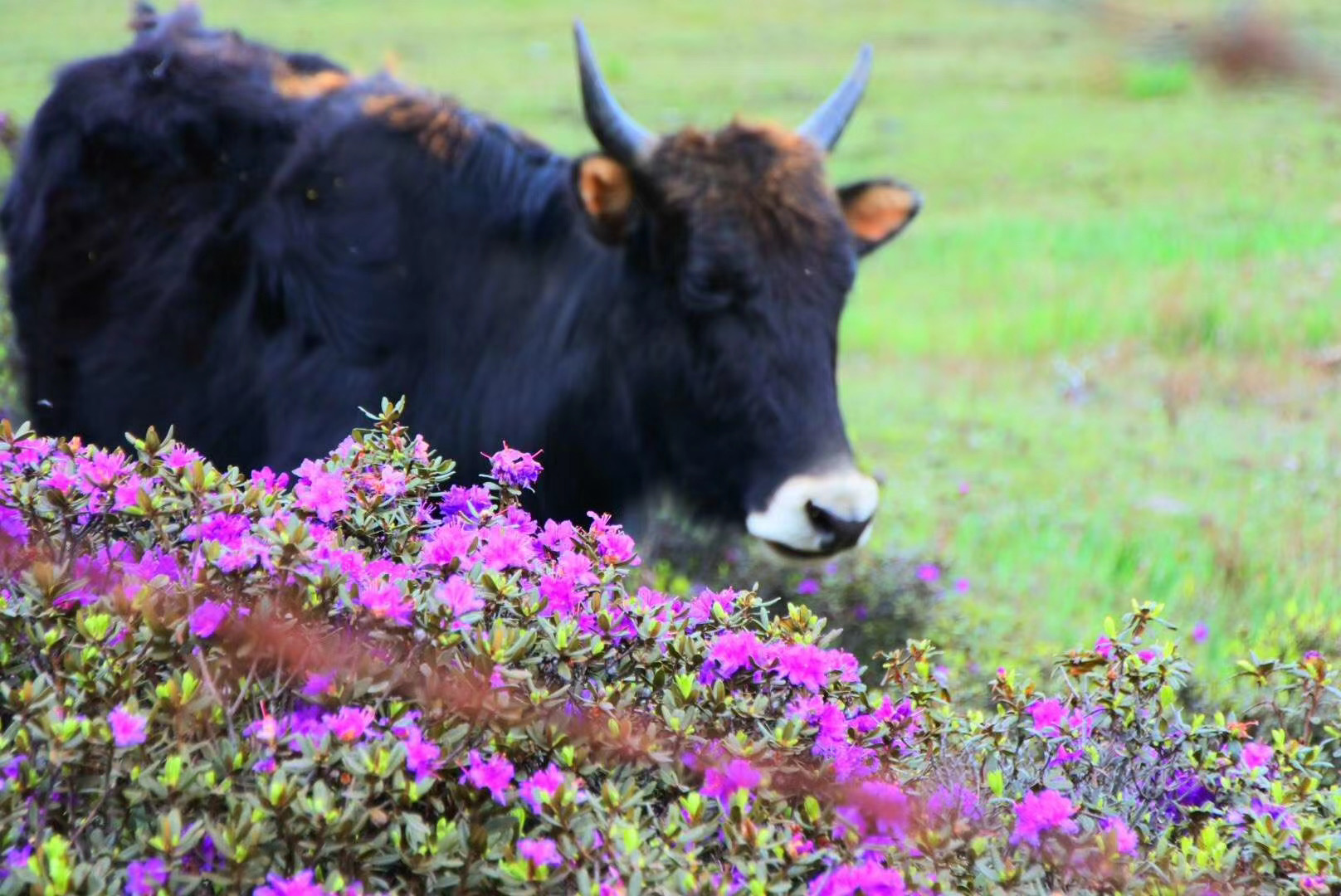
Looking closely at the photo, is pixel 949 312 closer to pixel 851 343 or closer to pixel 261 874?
pixel 851 343

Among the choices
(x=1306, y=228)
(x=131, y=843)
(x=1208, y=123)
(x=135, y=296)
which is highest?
(x=131, y=843)

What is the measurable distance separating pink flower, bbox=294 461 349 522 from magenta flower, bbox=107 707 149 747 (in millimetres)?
474

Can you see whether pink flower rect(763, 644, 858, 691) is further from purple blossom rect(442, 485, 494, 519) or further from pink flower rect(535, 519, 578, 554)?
purple blossom rect(442, 485, 494, 519)

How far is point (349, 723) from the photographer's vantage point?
152cm

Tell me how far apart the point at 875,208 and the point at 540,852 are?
2.76m

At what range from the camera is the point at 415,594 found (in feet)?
5.65

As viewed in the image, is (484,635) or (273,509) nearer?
(484,635)

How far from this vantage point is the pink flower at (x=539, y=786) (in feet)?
4.96

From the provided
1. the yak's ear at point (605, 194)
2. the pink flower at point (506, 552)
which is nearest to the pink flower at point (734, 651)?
the pink flower at point (506, 552)

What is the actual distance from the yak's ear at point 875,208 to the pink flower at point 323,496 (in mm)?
2213

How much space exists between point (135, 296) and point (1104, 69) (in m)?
3.77

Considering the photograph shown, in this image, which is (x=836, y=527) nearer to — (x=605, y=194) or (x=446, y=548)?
(x=605, y=194)

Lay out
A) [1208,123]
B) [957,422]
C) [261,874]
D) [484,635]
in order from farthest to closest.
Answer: [1208,123] < [957,422] < [484,635] < [261,874]

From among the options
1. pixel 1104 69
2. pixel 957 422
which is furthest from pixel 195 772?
pixel 957 422
